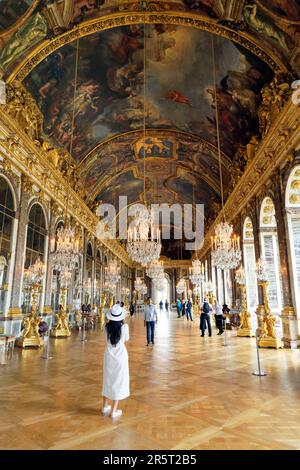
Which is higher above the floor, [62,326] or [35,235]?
[35,235]

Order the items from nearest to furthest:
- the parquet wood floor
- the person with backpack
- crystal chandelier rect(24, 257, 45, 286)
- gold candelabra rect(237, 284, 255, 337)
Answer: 1. the parquet wood floor
2. crystal chandelier rect(24, 257, 45, 286)
3. the person with backpack
4. gold candelabra rect(237, 284, 255, 337)

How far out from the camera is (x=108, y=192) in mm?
19219

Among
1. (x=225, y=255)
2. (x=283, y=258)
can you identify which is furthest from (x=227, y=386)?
(x=283, y=258)

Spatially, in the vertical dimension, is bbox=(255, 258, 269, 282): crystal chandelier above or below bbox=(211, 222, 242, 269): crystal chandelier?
below

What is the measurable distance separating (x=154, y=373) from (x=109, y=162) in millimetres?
13010

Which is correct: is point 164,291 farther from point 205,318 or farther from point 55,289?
point 205,318

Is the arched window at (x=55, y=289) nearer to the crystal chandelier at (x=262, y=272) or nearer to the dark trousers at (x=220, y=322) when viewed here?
the dark trousers at (x=220, y=322)

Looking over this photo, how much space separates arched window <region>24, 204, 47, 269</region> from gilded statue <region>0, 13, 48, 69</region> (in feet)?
15.5

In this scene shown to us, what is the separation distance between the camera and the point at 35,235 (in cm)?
1035

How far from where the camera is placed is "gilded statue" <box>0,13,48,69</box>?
754 centimetres

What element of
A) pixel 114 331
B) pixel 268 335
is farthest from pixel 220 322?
pixel 114 331

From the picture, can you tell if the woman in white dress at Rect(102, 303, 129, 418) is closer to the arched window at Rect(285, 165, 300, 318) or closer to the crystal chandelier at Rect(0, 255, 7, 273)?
the crystal chandelier at Rect(0, 255, 7, 273)

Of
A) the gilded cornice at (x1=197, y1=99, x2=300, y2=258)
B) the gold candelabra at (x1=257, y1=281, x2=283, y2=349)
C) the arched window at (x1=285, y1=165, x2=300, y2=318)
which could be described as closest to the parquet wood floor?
the gold candelabra at (x1=257, y1=281, x2=283, y2=349)

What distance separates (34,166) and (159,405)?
29.8ft
